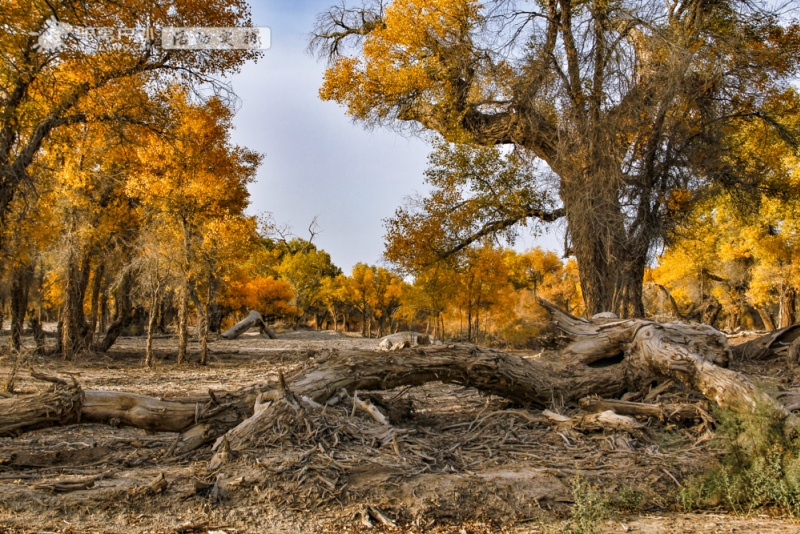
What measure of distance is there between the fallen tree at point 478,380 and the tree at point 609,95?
4.01m

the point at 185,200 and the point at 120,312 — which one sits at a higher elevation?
the point at 185,200

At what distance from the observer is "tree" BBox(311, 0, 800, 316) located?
Result: 1173 centimetres

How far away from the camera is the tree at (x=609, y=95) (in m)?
11.7

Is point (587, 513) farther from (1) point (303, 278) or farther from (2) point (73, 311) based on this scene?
(1) point (303, 278)

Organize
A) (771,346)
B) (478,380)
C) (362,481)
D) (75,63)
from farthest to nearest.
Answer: (771,346) < (75,63) < (478,380) < (362,481)

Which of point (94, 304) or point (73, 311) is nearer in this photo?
point (73, 311)

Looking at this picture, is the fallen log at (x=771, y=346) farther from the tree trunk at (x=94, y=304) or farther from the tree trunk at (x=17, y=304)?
the tree trunk at (x=17, y=304)

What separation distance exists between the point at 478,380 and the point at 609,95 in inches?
305

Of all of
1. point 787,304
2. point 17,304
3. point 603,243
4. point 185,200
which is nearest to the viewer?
point 603,243

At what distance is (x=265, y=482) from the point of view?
13.3 ft

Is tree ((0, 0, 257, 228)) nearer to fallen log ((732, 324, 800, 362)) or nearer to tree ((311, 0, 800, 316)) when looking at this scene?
tree ((311, 0, 800, 316))

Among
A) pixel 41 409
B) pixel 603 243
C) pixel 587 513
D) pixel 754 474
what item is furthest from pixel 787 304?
pixel 41 409

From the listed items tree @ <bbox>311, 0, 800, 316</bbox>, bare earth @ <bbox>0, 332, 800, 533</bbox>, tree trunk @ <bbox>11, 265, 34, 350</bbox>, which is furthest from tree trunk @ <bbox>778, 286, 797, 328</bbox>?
tree trunk @ <bbox>11, 265, 34, 350</bbox>

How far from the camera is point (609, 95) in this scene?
1173 cm
